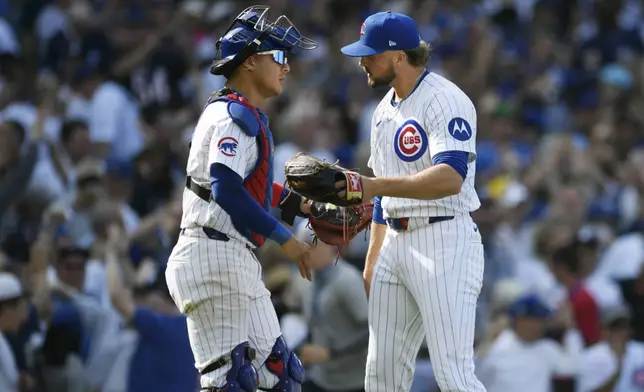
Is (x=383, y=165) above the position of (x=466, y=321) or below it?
above

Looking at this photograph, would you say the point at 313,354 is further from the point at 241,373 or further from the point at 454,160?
the point at 454,160

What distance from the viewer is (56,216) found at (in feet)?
35.4

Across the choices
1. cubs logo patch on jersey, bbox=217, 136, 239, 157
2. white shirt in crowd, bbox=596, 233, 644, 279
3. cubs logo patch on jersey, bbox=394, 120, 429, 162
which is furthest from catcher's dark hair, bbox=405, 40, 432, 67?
white shirt in crowd, bbox=596, 233, 644, 279

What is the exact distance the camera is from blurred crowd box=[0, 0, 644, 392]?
31.3ft

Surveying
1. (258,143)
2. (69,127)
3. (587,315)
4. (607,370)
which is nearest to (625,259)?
(587,315)

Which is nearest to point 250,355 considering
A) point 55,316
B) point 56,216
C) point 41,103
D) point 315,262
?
point 315,262

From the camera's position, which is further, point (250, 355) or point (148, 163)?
point (148, 163)

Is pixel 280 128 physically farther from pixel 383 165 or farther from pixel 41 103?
pixel 383 165

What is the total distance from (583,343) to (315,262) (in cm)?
353

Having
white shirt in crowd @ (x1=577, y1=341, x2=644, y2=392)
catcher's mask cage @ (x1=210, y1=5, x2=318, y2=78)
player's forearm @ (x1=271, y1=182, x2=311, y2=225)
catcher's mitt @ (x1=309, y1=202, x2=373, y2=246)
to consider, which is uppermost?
catcher's mask cage @ (x1=210, y1=5, x2=318, y2=78)

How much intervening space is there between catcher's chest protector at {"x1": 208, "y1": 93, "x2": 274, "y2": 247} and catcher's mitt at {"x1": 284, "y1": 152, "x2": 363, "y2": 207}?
4.4 inches

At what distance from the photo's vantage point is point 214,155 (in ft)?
20.5

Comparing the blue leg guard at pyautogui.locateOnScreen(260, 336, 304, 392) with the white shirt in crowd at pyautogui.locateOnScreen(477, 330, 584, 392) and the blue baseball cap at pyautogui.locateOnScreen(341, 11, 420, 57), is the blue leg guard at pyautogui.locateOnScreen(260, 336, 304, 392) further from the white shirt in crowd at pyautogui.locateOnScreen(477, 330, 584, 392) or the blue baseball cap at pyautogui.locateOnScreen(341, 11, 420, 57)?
the white shirt in crowd at pyautogui.locateOnScreen(477, 330, 584, 392)

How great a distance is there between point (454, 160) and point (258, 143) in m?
0.94
